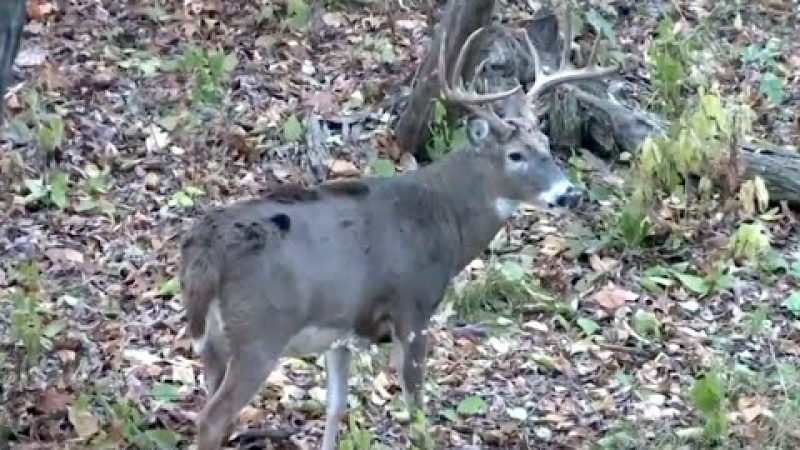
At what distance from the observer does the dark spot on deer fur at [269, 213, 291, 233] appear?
632cm

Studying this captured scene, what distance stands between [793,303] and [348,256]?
122 inches

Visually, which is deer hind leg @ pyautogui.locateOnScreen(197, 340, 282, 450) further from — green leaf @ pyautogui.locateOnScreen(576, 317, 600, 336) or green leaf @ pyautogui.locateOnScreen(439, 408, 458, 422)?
green leaf @ pyautogui.locateOnScreen(576, 317, 600, 336)

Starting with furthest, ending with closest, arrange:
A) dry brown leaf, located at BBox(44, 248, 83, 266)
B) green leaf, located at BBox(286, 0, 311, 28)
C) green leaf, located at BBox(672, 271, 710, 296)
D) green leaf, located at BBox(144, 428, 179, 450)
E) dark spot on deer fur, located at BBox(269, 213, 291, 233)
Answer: green leaf, located at BBox(286, 0, 311, 28)
green leaf, located at BBox(672, 271, 710, 296)
dry brown leaf, located at BBox(44, 248, 83, 266)
green leaf, located at BBox(144, 428, 179, 450)
dark spot on deer fur, located at BBox(269, 213, 291, 233)

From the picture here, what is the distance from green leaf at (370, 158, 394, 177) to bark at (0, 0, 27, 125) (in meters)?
4.30

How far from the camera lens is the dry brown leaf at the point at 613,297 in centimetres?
857

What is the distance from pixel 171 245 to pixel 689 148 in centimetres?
311

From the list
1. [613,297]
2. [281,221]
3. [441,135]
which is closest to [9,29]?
[281,221]

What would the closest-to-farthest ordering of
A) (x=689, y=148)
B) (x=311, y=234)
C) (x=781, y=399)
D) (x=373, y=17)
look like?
1. (x=311, y=234)
2. (x=781, y=399)
3. (x=689, y=148)
4. (x=373, y=17)

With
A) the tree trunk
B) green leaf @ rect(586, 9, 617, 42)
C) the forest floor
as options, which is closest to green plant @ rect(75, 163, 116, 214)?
the forest floor

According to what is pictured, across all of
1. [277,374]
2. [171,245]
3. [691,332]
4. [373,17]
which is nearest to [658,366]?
[691,332]

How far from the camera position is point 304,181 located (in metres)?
9.49

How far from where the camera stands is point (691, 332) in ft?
27.4

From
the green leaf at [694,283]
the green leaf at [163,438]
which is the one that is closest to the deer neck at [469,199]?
the green leaf at [163,438]

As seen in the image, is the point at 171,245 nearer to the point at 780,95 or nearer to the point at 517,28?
the point at 517,28
